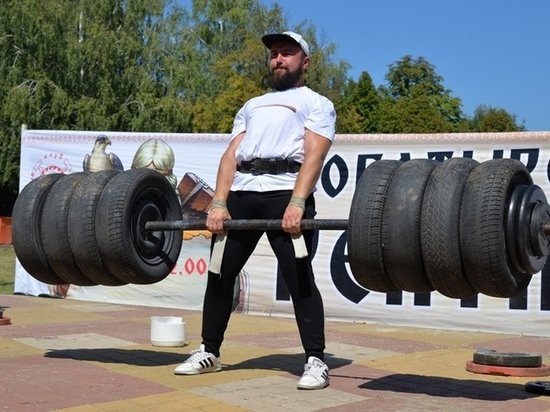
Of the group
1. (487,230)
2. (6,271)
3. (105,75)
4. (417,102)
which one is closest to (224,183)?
(487,230)

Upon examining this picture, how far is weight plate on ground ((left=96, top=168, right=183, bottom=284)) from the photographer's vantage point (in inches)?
220

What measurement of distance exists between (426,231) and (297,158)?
1268 millimetres

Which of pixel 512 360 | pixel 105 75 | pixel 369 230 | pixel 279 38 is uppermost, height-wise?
pixel 105 75

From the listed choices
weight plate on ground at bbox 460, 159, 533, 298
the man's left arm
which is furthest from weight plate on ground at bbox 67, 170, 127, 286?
weight plate on ground at bbox 460, 159, 533, 298

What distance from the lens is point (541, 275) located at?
8898 millimetres

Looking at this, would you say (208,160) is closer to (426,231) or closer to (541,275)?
(541,275)

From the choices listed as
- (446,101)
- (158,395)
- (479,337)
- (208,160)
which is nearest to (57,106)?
(446,101)

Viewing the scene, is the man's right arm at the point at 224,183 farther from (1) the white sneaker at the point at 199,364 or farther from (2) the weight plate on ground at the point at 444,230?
(2) the weight plate on ground at the point at 444,230

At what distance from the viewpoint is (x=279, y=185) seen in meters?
5.57

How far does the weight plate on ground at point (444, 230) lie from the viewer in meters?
4.54

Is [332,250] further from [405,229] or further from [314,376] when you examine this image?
[405,229]

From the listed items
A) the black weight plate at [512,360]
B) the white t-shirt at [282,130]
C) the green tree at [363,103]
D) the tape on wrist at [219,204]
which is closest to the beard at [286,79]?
the white t-shirt at [282,130]

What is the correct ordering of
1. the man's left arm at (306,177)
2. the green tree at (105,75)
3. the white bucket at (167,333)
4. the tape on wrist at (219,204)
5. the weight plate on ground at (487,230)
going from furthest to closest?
the green tree at (105,75) < the white bucket at (167,333) < the tape on wrist at (219,204) < the man's left arm at (306,177) < the weight plate on ground at (487,230)

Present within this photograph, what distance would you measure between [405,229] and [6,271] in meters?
15.3
